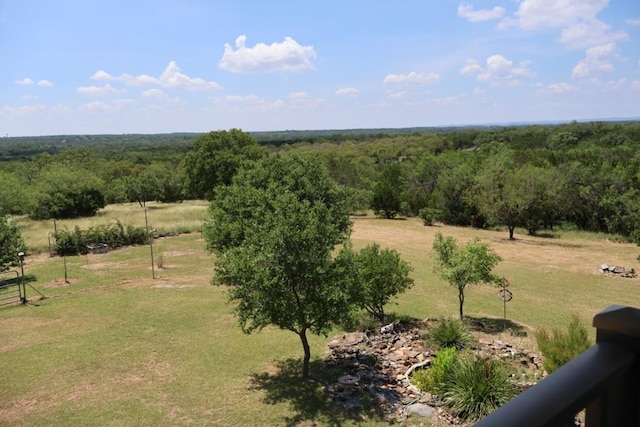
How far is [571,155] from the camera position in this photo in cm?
4719

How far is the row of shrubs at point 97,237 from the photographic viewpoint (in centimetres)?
2992

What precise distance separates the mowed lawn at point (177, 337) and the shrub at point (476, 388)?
1.92 meters

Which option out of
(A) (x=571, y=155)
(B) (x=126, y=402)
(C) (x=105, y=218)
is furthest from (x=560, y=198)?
(C) (x=105, y=218)

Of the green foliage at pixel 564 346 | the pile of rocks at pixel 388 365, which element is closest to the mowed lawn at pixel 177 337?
the pile of rocks at pixel 388 365

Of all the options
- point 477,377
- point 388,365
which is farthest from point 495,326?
point 477,377

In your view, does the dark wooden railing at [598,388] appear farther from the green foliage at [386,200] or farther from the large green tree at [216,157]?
the green foliage at [386,200]

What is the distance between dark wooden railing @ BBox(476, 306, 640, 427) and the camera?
113 centimetres

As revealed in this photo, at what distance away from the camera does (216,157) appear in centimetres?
4484

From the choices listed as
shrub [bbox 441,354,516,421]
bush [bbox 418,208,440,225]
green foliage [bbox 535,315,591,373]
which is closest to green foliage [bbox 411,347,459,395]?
shrub [bbox 441,354,516,421]

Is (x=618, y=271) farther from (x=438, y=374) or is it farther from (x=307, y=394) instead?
(x=307, y=394)

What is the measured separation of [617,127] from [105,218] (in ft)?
299

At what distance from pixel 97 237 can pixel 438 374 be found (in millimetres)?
27191

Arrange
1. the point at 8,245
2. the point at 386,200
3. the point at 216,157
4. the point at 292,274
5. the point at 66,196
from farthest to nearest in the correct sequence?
1. the point at 386,200
2. the point at 216,157
3. the point at 66,196
4. the point at 8,245
5. the point at 292,274

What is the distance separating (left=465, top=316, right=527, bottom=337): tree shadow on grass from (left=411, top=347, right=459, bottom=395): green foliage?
5.01 meters
